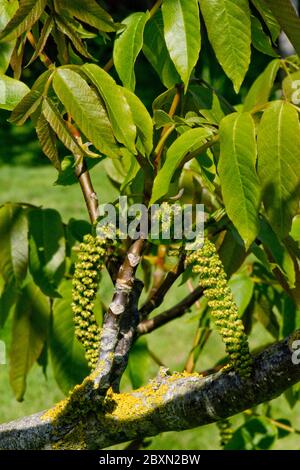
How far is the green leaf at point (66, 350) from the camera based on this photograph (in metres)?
2.33

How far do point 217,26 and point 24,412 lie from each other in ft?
13.0

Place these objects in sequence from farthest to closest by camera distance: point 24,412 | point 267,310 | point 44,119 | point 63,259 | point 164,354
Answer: point 164,354
point 24,412
point 267,310
point 63,259
point 44,119

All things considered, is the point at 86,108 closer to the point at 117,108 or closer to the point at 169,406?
the point at 117,108

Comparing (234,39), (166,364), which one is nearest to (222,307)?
(234,39)

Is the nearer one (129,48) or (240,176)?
(240,176)

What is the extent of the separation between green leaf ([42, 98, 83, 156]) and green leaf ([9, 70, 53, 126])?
2 cm

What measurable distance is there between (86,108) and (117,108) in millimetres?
62

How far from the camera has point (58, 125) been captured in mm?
1600

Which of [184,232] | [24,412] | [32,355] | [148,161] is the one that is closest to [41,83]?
[148,161]

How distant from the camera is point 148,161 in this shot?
174 centimetres

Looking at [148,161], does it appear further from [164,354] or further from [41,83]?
[164,354]

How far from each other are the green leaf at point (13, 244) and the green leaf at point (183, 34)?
0.80m

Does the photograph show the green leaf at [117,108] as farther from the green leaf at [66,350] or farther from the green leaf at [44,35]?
the green leaf at [66,350]

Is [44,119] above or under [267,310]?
above
